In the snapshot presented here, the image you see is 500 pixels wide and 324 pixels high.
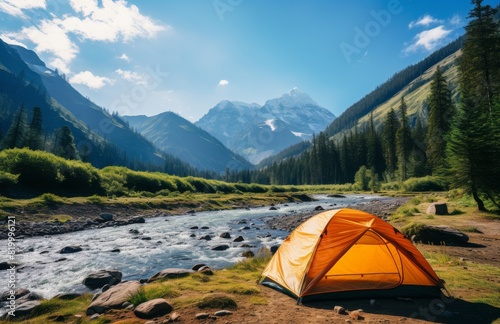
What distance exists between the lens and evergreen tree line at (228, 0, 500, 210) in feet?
73.8

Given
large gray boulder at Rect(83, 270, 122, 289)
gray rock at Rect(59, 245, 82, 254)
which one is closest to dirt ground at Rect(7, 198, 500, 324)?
large gray boulder at Rect(83, 270, 122, 289)

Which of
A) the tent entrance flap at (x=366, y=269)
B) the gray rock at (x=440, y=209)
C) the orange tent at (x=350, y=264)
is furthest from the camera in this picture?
the gray rock at (x=440, y=209)

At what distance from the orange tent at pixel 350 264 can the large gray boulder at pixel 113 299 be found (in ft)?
13.6

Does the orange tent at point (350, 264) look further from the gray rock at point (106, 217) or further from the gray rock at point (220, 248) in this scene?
the gray rock at point (106, 217)

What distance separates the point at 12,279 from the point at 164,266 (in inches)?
234

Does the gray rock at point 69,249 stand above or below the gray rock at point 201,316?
below

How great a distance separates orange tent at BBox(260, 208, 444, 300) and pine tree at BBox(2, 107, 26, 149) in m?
73.9

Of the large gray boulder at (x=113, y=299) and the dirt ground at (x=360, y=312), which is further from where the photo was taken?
the large gray boulder at (x=113, y=299)

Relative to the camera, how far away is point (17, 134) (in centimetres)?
6250

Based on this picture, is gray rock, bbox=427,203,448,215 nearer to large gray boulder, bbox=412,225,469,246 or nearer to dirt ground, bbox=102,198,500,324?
large gray boulder, bbox=412,225,469,246

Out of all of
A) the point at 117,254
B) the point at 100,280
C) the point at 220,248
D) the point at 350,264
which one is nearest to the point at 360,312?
the point at 350,264

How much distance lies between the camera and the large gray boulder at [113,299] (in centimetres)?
750

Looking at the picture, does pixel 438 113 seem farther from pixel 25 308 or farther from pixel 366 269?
pixel 25 308

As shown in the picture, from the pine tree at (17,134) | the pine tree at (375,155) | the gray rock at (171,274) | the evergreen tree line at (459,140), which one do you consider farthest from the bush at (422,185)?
the pine tree at (17,134)
